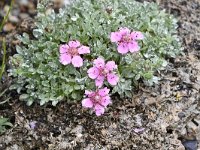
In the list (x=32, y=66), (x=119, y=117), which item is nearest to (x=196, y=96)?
(x=119, y=117)

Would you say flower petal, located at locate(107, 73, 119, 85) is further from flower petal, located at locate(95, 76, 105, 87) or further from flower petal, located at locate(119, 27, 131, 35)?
flower petal, located at locate(119, 27, 131, 35)

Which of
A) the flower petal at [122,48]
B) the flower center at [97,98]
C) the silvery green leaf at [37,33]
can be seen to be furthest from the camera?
the silvery green leaf at [37,33]

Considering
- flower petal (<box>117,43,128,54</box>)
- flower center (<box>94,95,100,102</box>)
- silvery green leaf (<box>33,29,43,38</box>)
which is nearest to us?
flower center (<box>94,95,100,102</box>)

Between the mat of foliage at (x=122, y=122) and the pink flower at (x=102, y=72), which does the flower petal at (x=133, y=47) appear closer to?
the pink flower at (x=102, y=72)

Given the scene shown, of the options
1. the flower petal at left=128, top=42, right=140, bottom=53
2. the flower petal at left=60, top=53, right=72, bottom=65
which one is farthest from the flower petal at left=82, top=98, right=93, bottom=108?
the flower petal at left=128, top=42, right=140, bottom=53

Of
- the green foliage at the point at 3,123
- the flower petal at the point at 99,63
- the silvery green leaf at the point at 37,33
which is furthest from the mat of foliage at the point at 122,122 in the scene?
the silvery green leaf at the point at 37,33

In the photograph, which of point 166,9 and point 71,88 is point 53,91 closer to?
point 71,88

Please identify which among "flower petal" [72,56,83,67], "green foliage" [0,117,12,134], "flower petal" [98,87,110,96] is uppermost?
"flower petal" [72,56,83,67]

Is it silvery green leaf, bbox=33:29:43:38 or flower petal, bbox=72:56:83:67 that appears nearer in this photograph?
flower petal, bbox=72:56:83:67
